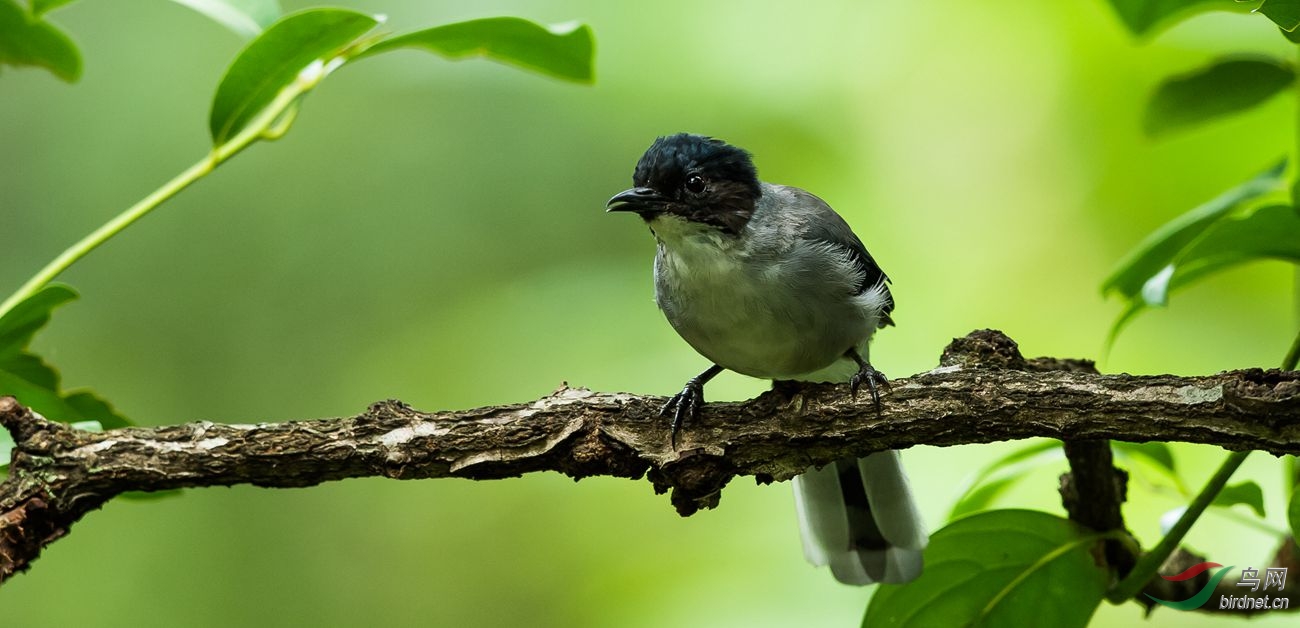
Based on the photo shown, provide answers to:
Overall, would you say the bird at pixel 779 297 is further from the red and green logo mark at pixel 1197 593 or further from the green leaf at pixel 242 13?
the green leaf at pixel 242 13

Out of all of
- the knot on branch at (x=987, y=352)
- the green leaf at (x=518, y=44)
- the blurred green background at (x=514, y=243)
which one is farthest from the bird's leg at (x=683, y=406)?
the blurred green background at (x=514, y=243)

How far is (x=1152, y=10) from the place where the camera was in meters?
3.38

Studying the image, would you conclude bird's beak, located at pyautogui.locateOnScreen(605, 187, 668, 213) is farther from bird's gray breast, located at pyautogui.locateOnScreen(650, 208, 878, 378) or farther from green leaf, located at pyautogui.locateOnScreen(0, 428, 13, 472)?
green leaf, located at pyautogui.locateOnScreen(0, 428, 13, 472)

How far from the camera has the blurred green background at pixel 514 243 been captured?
6488 mm

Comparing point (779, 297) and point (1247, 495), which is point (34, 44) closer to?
point (779, 297)

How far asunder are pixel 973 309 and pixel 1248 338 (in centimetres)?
152

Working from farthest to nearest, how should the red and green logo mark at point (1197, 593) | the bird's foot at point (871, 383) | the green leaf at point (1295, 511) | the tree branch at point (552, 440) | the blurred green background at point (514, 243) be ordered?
1. the blurred green background at point (514, 243)
2. the red and green logo mark at point (1197, 593)
3. the bird's foot at point (871, 383)
4. the tree branch at point (552, 440)
5. the green leaf at point (1295, 511)

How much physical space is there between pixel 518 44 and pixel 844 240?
146 centimetres

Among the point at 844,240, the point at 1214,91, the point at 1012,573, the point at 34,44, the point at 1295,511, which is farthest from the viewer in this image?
the point at 844,240

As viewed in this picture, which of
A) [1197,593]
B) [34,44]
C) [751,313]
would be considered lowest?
[1197,593]

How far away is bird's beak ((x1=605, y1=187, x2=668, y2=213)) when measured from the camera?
11.8 ft

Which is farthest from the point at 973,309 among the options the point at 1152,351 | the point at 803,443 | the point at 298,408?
the point at 298,408

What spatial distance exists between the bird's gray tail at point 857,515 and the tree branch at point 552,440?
0.98 metres

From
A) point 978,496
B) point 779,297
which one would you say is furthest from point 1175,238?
point 779,297
